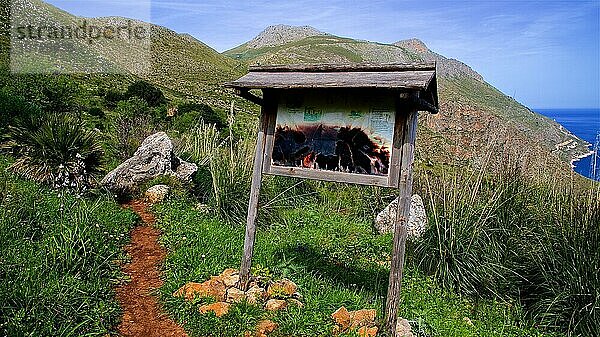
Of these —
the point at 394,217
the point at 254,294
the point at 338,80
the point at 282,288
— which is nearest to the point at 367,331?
the point at 282,288

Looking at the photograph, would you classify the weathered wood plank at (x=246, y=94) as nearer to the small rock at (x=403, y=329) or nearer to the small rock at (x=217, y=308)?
the small rock at (x=217, y=308)

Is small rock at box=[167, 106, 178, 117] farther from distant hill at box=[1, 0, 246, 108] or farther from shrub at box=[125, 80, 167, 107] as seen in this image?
distant hill at box=[1, 0, 246, 108]

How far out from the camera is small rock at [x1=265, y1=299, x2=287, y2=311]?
14.4 ft

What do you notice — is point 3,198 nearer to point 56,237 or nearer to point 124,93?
point 56,237

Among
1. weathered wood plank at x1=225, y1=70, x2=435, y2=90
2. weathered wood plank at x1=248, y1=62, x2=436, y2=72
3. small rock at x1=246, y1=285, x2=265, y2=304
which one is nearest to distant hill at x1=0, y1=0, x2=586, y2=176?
weathered wood plank at x1=248, y1=62, x2=436, y2=72

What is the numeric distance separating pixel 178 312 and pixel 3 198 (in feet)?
10.7

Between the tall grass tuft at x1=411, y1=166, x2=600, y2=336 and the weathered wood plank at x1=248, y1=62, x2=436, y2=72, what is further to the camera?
the tall grass tuft at x1=411, y1=166, x2=600, y2=336

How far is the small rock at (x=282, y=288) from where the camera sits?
4668 millimetres

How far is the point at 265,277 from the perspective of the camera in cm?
501

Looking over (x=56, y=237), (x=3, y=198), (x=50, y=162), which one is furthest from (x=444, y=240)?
(x=50, y=162)

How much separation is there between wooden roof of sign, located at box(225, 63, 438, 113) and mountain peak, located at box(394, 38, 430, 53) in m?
166

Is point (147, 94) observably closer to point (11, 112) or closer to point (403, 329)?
point (11, 112)

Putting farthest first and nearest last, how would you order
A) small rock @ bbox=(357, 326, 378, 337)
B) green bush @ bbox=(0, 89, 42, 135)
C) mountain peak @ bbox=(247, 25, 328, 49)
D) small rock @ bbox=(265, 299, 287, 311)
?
mountain peak @ bbox=(247, 25, 328, 49), green bush @ bbox=(0, 89, 42, 135), small rock @ bbox=(265, 299, 287, 311), small rock @ bbox=(357, 326, 378, 337)

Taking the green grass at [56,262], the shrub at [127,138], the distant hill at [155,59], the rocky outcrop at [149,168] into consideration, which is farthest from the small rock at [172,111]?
the green grass at [56,262]
